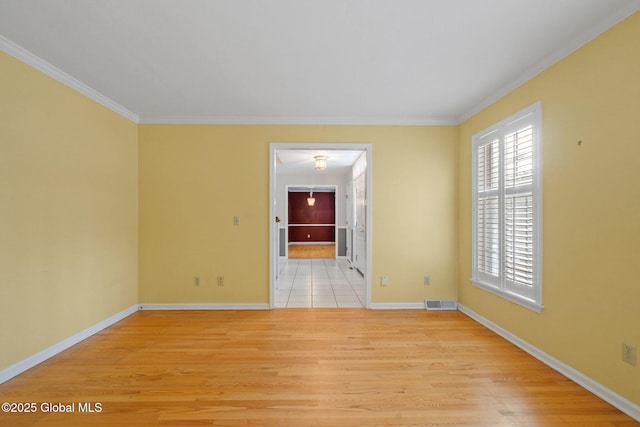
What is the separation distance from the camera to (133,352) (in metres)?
2.64

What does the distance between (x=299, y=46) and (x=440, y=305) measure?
3466 mm

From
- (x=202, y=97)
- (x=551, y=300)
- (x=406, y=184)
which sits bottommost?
→ (x=551, y=300)

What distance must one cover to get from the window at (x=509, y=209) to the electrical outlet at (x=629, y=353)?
2.12 feet

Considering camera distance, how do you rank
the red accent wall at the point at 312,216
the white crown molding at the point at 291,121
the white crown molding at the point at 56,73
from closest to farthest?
the white crown molding at the point at 56,73 < the white crown molding at the point at 291,121 < the red accent wall at the point at 312,216

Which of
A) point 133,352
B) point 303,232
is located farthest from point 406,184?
point 303,232

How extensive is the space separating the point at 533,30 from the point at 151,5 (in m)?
2.55

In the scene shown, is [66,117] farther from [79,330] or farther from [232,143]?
[79,330]

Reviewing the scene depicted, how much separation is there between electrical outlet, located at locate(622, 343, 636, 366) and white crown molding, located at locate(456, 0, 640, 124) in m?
2.10

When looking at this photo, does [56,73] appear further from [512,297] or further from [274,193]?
[512,297]

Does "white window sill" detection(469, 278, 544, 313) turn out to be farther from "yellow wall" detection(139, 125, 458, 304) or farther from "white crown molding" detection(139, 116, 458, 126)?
"white crown molding" detection(139, 116, 458, 126)

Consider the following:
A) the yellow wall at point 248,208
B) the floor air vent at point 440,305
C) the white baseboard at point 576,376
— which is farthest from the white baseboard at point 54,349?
the white baseboard at point 576,376

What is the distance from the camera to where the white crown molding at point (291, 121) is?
3775mm

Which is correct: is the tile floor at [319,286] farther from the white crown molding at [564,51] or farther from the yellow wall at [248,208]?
the white crown molding at [564,51]

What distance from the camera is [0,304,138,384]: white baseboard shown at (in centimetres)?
219
